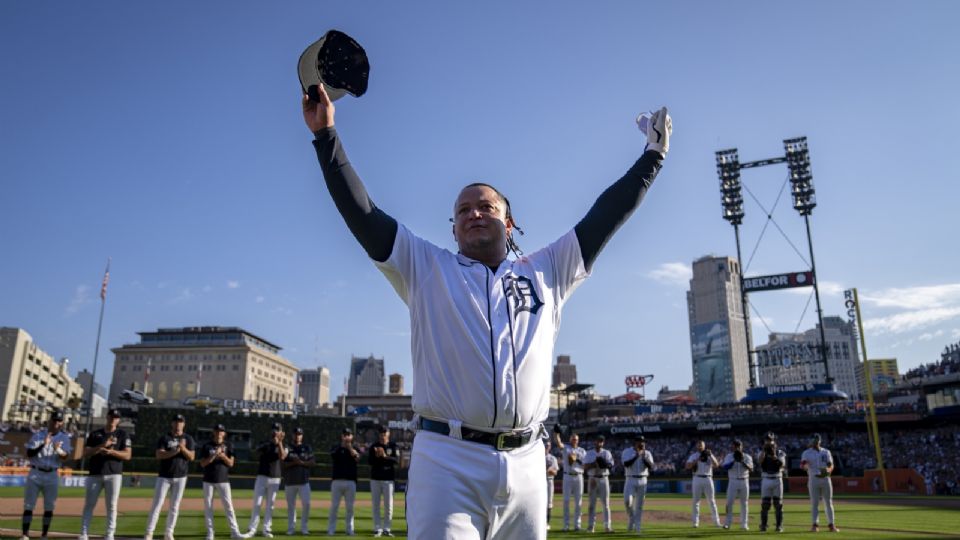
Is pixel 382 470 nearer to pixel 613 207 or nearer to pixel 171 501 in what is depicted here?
pixel 171 501

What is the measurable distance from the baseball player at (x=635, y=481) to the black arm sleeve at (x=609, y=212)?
45.2ft

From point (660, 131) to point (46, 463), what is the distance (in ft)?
43.2

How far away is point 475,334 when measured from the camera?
2.83 metres

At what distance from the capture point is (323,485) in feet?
124

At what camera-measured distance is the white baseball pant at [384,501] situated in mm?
14328

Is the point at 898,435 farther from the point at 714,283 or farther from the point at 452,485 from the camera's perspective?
the point at 714,283

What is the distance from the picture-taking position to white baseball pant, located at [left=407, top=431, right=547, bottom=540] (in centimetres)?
256

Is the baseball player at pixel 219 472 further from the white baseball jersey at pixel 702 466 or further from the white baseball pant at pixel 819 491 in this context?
the white baseball pant at pixel 819 491

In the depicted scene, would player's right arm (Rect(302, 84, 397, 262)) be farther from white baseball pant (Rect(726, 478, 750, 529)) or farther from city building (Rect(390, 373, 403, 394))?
city building (Rect(390, 373, 403, 394))

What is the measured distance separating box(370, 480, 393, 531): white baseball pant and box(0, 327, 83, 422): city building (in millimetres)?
70298

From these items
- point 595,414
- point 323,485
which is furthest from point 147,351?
point 323,485

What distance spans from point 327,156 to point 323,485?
125 ft

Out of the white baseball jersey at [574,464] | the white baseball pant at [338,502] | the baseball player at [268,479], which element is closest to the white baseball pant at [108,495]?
the baseball player at [268,479]

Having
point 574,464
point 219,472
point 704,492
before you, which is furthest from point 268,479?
point 704,492
